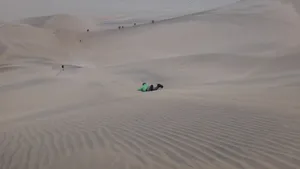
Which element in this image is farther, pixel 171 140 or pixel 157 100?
pixel 157 100

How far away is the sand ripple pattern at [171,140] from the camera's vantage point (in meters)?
4.20

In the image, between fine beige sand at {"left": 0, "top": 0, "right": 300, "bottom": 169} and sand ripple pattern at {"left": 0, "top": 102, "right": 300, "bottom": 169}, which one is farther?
fine beige sand at {"left": 0, "top": 0, "right": 300, "bottom": 169}

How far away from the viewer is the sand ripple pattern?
4.20 m

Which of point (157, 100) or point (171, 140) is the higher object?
point (157, 100)

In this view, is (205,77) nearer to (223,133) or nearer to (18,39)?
(223,133)

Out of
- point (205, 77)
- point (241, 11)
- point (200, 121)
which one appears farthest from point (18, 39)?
point (200, 121)

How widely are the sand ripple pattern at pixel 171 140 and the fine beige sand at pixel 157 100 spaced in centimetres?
1

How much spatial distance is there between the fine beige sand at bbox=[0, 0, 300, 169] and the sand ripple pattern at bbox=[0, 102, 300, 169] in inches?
0.6

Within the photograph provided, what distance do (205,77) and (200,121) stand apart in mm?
7567

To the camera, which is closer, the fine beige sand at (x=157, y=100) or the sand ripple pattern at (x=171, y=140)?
the sand ripple pattern at (x=171, y=140)

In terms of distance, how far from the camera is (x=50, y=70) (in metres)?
16.6

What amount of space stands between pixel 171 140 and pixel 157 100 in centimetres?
340

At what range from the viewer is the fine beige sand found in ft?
14.9

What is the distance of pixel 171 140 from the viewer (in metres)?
5.06
